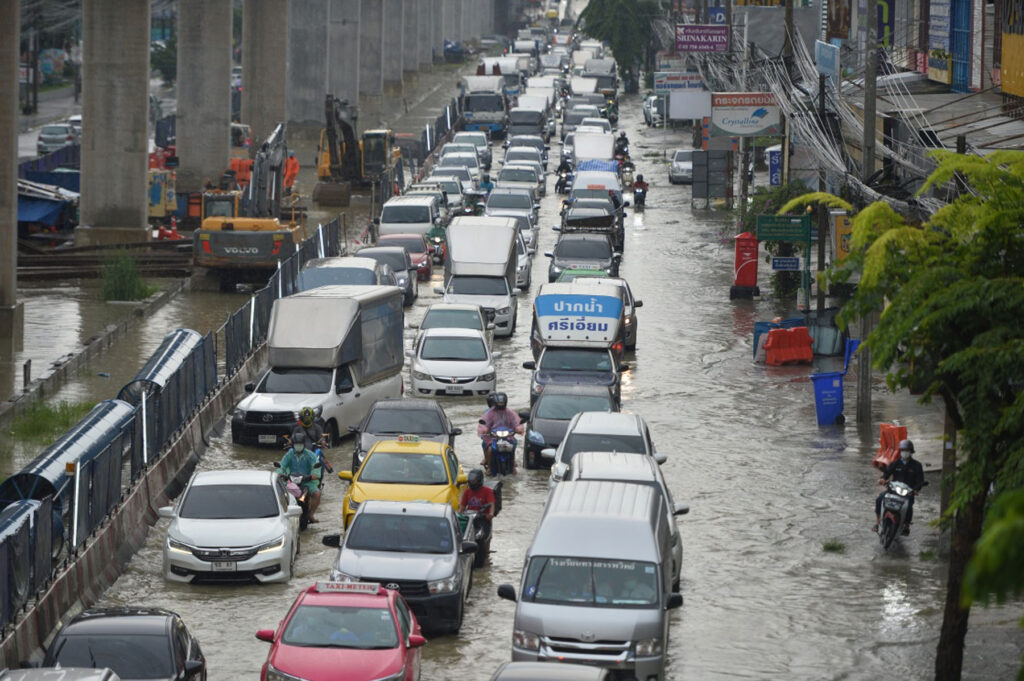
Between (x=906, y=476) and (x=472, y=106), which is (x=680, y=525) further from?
(x=472, y=106)

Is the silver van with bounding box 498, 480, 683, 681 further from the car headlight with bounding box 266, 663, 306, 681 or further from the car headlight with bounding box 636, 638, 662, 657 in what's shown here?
the car headlight with bounding box 266, 663, 306, 681

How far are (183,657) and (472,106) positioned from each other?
76204 mm

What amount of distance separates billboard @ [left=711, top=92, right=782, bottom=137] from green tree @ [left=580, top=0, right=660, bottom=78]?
72.5 m

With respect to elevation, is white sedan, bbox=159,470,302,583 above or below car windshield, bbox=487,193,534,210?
below

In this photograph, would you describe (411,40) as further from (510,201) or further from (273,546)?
(273,546)

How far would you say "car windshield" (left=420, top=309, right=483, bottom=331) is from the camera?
36062mm

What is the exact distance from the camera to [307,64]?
3686 inches

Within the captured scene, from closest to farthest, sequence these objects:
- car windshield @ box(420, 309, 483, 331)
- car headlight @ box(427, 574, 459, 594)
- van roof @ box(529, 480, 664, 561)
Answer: van roof @ box(529, 480, 664, 561), car headlight @ box(427, 574, 459, 594), car windshield @ box(420, 309, 483, 331)

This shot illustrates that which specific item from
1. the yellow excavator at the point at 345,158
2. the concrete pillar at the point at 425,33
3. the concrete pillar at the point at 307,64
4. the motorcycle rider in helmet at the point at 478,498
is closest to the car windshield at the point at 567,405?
the motorcycle rider in helmet at the point at 478,498

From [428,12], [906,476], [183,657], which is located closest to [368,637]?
[183,657]

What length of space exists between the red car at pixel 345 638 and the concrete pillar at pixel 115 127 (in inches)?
1584

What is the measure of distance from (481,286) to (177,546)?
20.1m

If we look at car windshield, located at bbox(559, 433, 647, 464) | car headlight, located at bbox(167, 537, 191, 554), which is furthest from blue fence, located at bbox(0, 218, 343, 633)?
car windshield, located at bbox(559, 433, 647, 464)

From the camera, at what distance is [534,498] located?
26.5 m
